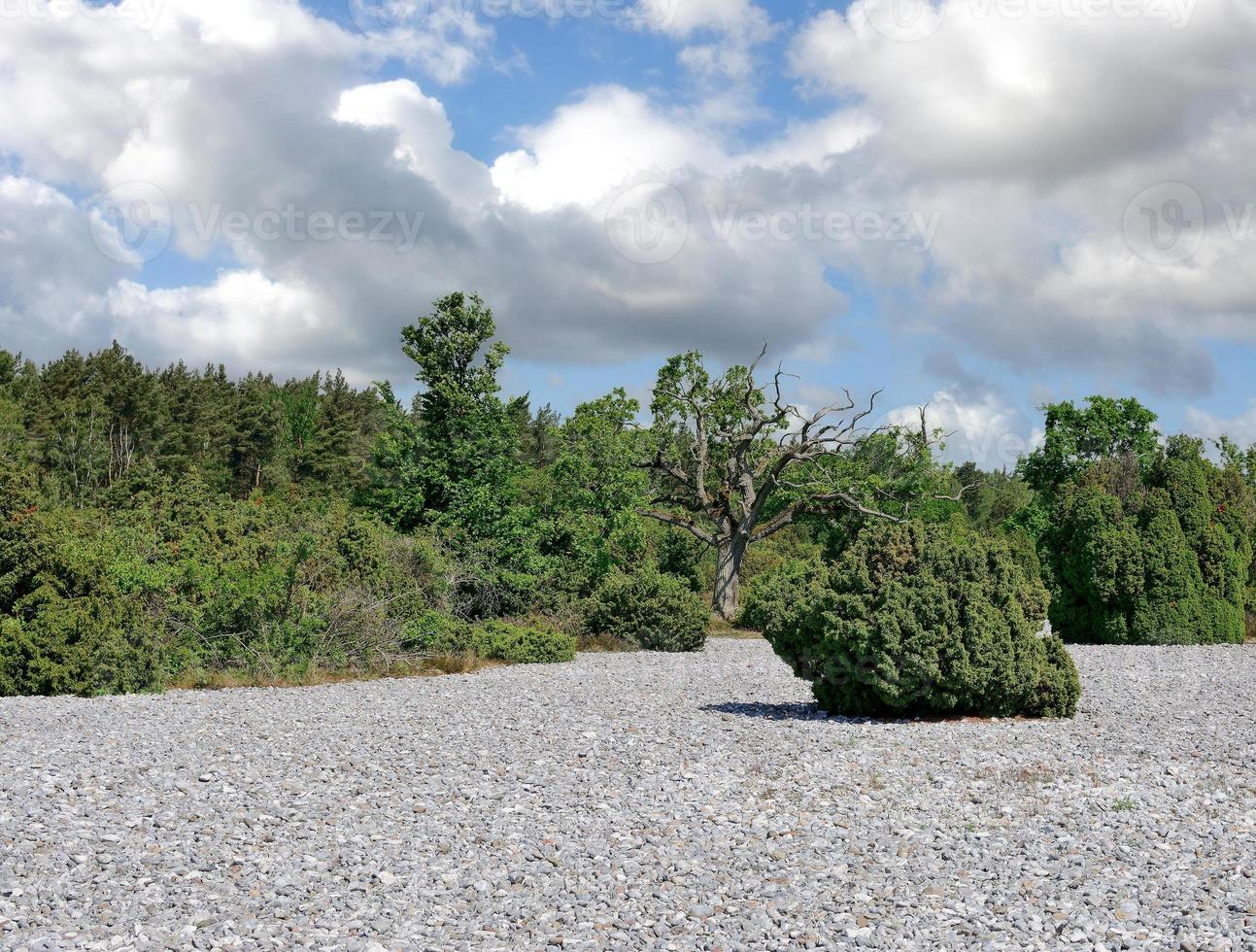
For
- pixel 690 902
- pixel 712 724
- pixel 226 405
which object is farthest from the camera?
pixel 226 405

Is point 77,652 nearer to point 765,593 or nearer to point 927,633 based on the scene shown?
point 927,633

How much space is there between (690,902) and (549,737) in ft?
11.3

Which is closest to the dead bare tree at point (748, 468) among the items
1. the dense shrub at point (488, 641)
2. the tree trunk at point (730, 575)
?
the tree trunk at point (730, 575)

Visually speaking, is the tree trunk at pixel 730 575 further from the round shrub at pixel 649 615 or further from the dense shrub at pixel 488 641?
the dense shrub at pixel 488 641

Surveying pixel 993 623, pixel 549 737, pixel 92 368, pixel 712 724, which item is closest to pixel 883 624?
pixel 993 623

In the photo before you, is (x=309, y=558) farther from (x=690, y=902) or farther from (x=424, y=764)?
(x=690, y=902)

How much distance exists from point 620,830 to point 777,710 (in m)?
4.06

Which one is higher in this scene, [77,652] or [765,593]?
[765,593]

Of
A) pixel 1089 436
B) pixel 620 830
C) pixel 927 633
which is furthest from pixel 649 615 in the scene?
pixel 1089 436

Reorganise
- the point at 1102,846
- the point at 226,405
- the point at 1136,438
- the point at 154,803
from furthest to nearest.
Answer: the point at 226,405, the point at 1136,438, the point at 154,803, the point at 1102,846

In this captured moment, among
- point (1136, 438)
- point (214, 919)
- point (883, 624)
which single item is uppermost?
point (1136, 438)

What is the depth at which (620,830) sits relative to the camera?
5719 millimetres

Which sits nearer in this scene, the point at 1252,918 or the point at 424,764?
the point at 1252,918

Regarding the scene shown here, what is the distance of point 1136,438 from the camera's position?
3559 centimetres
